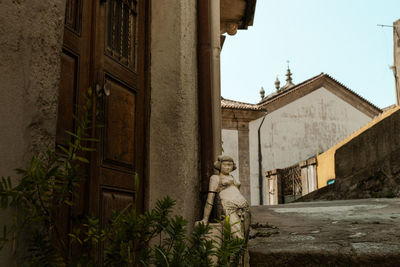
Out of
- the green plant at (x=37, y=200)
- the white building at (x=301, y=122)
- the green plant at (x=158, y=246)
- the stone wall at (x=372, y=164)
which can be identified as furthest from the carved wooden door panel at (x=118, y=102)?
the white building at (x=301, y=122)

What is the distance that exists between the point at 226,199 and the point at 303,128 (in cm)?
2307

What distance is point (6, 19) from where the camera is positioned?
193 cm

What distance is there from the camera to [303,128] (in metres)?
26.1

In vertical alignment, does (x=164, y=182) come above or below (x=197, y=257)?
above

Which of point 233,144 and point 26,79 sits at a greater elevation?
point 233,144

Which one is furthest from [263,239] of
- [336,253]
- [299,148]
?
[299,148]

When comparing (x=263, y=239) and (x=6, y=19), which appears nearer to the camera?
(x=6, y=19)

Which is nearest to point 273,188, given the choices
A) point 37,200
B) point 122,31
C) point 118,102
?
point 122,31

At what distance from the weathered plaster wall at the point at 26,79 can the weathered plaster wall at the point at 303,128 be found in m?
20.9

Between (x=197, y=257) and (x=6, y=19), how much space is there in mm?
1253

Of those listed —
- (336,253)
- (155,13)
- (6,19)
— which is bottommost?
(336,253)

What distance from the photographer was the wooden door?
2914 millimetres

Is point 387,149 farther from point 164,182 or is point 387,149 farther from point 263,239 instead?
point 164,182

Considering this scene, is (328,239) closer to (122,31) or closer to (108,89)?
(108,89)
